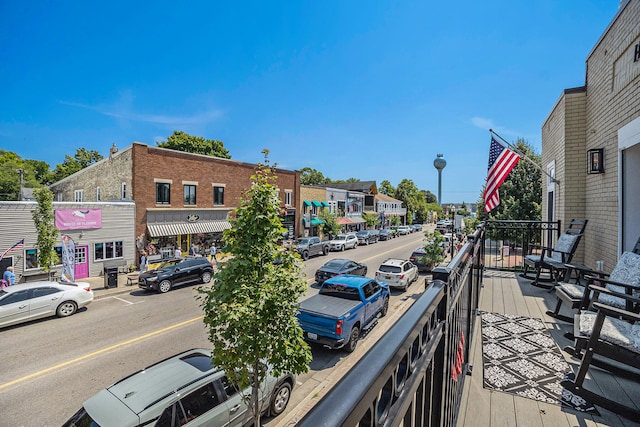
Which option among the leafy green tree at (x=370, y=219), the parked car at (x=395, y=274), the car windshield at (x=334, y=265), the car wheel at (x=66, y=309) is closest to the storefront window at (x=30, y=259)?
the car wheel at (x=66, y=309)

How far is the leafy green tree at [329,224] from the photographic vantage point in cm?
3611

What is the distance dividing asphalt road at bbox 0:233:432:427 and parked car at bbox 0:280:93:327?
14.5 inches

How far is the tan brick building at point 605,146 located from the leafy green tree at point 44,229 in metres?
19.7

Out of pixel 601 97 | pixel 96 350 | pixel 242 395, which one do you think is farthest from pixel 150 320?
pixel 601 97

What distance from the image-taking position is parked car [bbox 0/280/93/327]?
1029cm

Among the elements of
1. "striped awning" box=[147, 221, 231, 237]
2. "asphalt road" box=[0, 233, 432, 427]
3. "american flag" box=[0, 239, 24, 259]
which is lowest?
"asphalt road" box=[0, 233, 432, 427]

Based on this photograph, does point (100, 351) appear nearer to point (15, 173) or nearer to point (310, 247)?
point (310, 247)

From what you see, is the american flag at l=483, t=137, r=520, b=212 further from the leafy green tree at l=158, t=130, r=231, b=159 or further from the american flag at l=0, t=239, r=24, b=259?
the leafy green tree at l=158, t=130, r=231, b=159

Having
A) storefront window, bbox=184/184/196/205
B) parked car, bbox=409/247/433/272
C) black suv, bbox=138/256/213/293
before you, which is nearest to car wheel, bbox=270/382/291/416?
black suv, bbox=138/256/213/293

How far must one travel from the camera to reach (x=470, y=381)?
310cm

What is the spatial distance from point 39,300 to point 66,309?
97 centimetres

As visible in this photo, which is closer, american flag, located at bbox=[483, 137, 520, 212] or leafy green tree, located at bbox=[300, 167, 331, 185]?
american flag, located at bbox=[483, 137, 520, 212]

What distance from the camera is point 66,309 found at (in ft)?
38.2

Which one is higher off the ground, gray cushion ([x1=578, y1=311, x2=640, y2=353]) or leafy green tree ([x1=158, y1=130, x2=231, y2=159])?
leafy green tree ([x1=158, y1=130, x2=231, y2=159])
